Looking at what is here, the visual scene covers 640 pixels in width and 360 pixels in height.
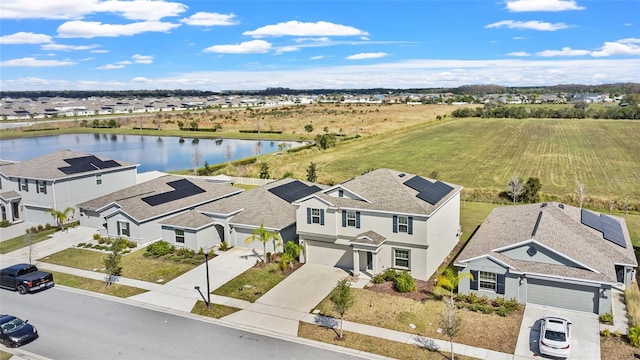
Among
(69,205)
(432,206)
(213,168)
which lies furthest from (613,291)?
(213,168)

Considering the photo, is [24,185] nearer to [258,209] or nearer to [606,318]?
[258,209]

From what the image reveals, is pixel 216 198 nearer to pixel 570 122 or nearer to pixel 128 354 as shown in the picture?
pixel 128 354

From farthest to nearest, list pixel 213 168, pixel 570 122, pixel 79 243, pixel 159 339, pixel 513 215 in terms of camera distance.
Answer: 1. pixel 570 122
2. pixel 213 168
3. pixel 79 243
4. pixel 513 215
5. pixel 159 339

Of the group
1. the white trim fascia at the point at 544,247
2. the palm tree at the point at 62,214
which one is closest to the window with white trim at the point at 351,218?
the white trim fascia at the point at 544,247

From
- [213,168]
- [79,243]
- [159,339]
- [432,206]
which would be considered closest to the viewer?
[159,339]

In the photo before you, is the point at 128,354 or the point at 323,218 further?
the point at 323,218
